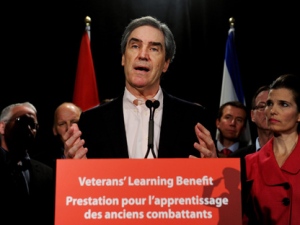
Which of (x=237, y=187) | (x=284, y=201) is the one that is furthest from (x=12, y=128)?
(x=237, y=187)

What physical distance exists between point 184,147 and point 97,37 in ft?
12.9

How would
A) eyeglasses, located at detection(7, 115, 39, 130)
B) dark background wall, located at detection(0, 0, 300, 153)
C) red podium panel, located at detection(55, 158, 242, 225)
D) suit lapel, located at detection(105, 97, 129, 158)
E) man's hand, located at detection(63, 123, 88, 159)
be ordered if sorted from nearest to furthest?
red podium panel, located at detection(55, 158, 242, 225) < man's hand, located at detection(63, 123, 88, 159) < suit lapel, located at detection(105, 97, 129, 158) < eyeglasses, located at detection(7, 115, 39, 130) < dark background wall, located at detection(0, 0, 300, 153)

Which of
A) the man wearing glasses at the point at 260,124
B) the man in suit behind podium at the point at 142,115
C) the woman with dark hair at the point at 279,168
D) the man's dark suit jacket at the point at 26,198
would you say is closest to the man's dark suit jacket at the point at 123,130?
the man in suit behind podium at the point at 142,115

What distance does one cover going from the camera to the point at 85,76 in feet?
17.7

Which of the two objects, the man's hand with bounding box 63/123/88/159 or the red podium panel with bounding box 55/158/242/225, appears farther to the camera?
the man's hand with bounding box 63/123/88/159

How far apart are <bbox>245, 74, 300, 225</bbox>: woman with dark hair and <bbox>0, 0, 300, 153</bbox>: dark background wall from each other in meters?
2.82

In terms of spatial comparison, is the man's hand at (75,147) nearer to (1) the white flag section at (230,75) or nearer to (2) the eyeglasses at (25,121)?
(2) the eyeglasses at (25,121)

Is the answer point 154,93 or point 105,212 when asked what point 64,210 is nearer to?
point 105,212

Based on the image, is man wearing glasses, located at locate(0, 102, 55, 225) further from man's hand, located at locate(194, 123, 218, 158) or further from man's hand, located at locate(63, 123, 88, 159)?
man's hand, located at locate(194, 123, 218, 158)

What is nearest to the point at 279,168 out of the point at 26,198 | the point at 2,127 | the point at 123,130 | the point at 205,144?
the point at 205,144

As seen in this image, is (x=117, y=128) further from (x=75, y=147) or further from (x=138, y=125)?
(x=75, y=147)

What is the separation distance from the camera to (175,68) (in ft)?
Answer: 18.7

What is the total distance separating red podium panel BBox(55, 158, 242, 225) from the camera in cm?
152

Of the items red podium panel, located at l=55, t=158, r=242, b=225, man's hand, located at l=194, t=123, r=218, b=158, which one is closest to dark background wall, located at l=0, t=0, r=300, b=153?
man's hand, located at l=194, t=123, r=218, b=158
